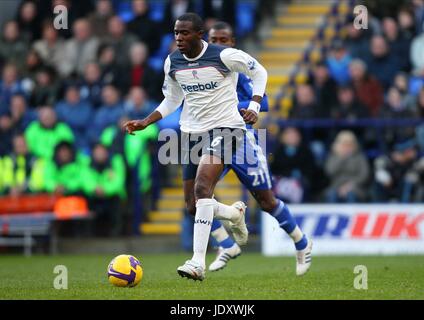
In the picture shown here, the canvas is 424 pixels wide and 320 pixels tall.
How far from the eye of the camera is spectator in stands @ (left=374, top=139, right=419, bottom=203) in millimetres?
16641

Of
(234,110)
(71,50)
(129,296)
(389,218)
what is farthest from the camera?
(71,50)

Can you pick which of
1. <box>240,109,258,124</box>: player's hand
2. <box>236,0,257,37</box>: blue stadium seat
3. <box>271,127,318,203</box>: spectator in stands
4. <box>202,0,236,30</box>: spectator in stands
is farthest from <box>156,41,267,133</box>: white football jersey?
<box>236,0,257,37</box>: blue stadium seat

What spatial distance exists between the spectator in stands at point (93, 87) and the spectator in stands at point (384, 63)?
5078 mm

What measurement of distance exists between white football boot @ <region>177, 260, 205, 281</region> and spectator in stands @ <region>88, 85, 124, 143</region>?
31.4ft

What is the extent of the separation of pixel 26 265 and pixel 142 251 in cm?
436

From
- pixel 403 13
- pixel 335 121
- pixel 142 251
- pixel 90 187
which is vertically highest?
pixel 403 13

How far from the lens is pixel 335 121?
17297 mm

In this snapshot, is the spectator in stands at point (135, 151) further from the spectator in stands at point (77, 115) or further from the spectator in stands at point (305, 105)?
the spectator in stands at point (305, 105)

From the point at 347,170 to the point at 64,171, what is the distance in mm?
4937

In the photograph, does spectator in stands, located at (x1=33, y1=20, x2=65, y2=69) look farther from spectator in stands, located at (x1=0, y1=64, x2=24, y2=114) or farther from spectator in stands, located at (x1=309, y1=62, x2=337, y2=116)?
spectator in stands, located at (x1=309, y1=62, x2=337, y2=116)

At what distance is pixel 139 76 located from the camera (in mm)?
19234

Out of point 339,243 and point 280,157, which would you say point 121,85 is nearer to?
point 280,157

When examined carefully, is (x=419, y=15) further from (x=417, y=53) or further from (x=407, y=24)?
(x=417, y=53)

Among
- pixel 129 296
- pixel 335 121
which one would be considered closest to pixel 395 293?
pixel 129 296
